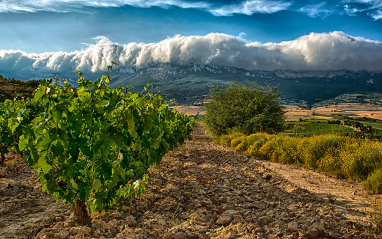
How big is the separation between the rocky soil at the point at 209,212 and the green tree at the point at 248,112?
1145 cm

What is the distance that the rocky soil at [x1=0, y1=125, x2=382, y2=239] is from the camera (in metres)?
3.64

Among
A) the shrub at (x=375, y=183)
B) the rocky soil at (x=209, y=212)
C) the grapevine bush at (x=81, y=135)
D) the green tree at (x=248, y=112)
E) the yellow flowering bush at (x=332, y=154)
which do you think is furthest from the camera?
the green tree at (x=248, y=112)

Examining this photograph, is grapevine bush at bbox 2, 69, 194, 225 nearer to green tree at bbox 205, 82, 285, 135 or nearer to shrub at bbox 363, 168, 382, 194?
shrub at bbox 363, 168, 382, 194

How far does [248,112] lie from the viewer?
19125 millimetres

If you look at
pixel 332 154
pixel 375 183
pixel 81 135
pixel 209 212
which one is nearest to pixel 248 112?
pixel 332 154

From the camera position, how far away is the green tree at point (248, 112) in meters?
18.7

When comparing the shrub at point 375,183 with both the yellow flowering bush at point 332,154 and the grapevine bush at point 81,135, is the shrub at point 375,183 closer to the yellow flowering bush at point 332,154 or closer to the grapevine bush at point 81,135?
the yellow flowering bush at point 332,154

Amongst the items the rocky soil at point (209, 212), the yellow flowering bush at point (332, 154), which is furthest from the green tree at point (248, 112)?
the rocky soil at point (209, 212)

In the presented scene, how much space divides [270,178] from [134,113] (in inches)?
233

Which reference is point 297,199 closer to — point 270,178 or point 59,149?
point 270,178

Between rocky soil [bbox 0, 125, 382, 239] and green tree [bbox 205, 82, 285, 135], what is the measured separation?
11448 mm

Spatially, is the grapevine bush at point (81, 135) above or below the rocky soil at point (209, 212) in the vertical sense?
above

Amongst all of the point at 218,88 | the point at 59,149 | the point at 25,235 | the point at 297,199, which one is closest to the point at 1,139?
the point at 25,235

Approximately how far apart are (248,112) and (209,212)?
603 inches
